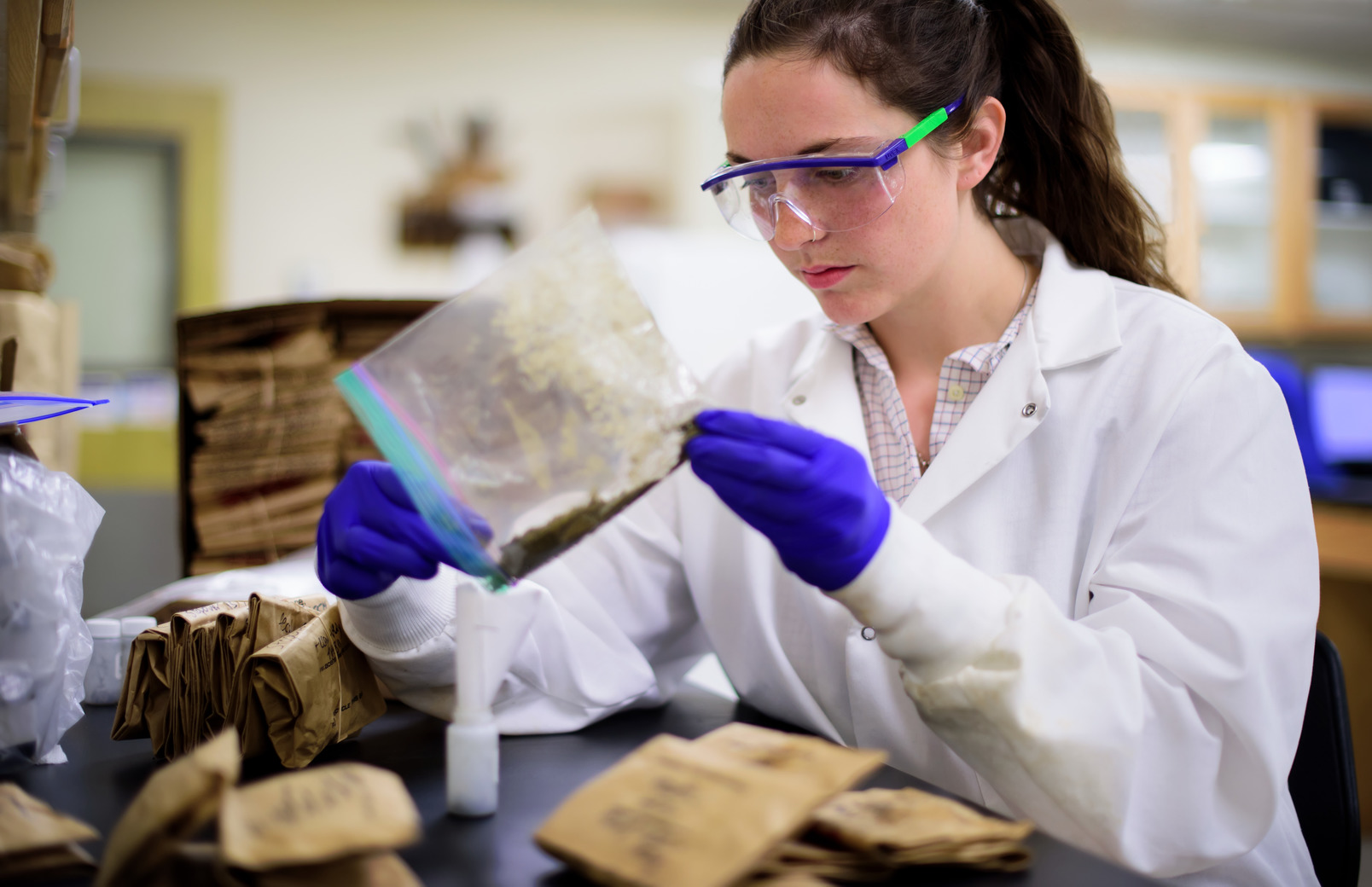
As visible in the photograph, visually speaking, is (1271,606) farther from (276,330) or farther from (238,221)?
(238,221)

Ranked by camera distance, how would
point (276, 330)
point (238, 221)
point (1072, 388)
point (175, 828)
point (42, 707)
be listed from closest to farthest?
point (175, 828), point (42, 707), point (1072, 388), point (276, 330), point (238, 221)

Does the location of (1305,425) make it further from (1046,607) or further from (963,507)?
(1046,607)

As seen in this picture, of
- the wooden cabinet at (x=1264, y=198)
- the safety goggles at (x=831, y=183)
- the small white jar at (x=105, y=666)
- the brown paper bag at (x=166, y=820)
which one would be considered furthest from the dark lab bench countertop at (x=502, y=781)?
the wooden cabinet at (x=1264, y=198)

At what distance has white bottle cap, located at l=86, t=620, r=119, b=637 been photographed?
3.29ft

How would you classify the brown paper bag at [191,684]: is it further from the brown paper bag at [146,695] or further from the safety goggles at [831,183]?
the safety goggles at [831,183]

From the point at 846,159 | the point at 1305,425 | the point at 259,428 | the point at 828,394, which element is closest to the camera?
the point at 846,159

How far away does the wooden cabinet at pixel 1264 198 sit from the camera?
4.41 meters

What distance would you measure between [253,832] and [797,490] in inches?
17.7

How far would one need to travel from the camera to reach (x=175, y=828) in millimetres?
525

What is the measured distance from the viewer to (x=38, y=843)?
1.91 feet

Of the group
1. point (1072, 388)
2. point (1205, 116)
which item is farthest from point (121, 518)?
point (1205, 116)

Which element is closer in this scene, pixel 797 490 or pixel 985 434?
pixel 797 490

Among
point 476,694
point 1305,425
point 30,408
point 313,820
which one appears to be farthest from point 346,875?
point 1305,425

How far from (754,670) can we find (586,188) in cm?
348
